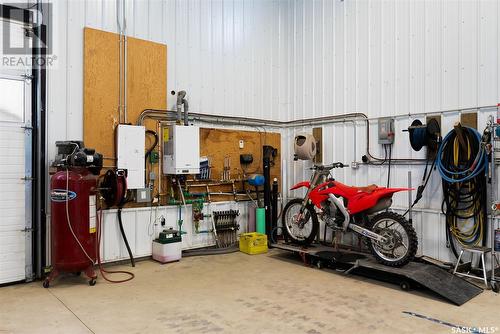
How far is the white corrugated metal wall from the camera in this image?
477cm

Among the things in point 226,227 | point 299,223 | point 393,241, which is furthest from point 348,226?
point 226,227

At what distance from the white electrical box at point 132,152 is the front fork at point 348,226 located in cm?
263

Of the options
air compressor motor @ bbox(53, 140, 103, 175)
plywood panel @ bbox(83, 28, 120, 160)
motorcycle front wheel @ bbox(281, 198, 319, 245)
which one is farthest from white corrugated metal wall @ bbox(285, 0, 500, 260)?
air compressor motor @ bbox(53, 140, 103, 175)

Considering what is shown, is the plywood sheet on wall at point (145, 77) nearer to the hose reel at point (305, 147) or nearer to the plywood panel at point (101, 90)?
the plywood panel at point (101, 90)

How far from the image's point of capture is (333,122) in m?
6.46

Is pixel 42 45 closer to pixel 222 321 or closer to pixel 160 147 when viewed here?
pixel 160 147

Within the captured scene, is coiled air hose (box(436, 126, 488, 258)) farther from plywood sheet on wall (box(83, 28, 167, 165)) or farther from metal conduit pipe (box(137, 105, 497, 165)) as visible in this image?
plywood sheet on wall (box(83, 28, 167, 165))

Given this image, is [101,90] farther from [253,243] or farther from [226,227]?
[253,243]

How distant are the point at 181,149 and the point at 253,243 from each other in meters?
1.83

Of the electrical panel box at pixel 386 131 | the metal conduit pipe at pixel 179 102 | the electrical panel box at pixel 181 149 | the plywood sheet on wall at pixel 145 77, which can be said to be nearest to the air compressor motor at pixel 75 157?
the plywood sheet on wall at pixel 145 77

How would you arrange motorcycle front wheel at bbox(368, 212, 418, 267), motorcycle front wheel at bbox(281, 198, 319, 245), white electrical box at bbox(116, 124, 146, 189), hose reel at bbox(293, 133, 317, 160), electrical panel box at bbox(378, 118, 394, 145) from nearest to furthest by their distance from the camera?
motorcycle front wheel at bbox(368, 212, 418, 267) < white electrical box at bbox(116, 124, 146, 189) < electrical panel box at bbox(378, 118, 394, 145) < motorcycle front wheel at bbox(281, 198, 319, 245) < hose reel at bbox(293, 133, 317, 160)

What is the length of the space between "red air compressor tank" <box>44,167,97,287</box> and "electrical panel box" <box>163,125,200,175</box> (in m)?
1.42

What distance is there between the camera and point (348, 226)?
4926mm

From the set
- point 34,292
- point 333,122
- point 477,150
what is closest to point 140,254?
point 34,292
